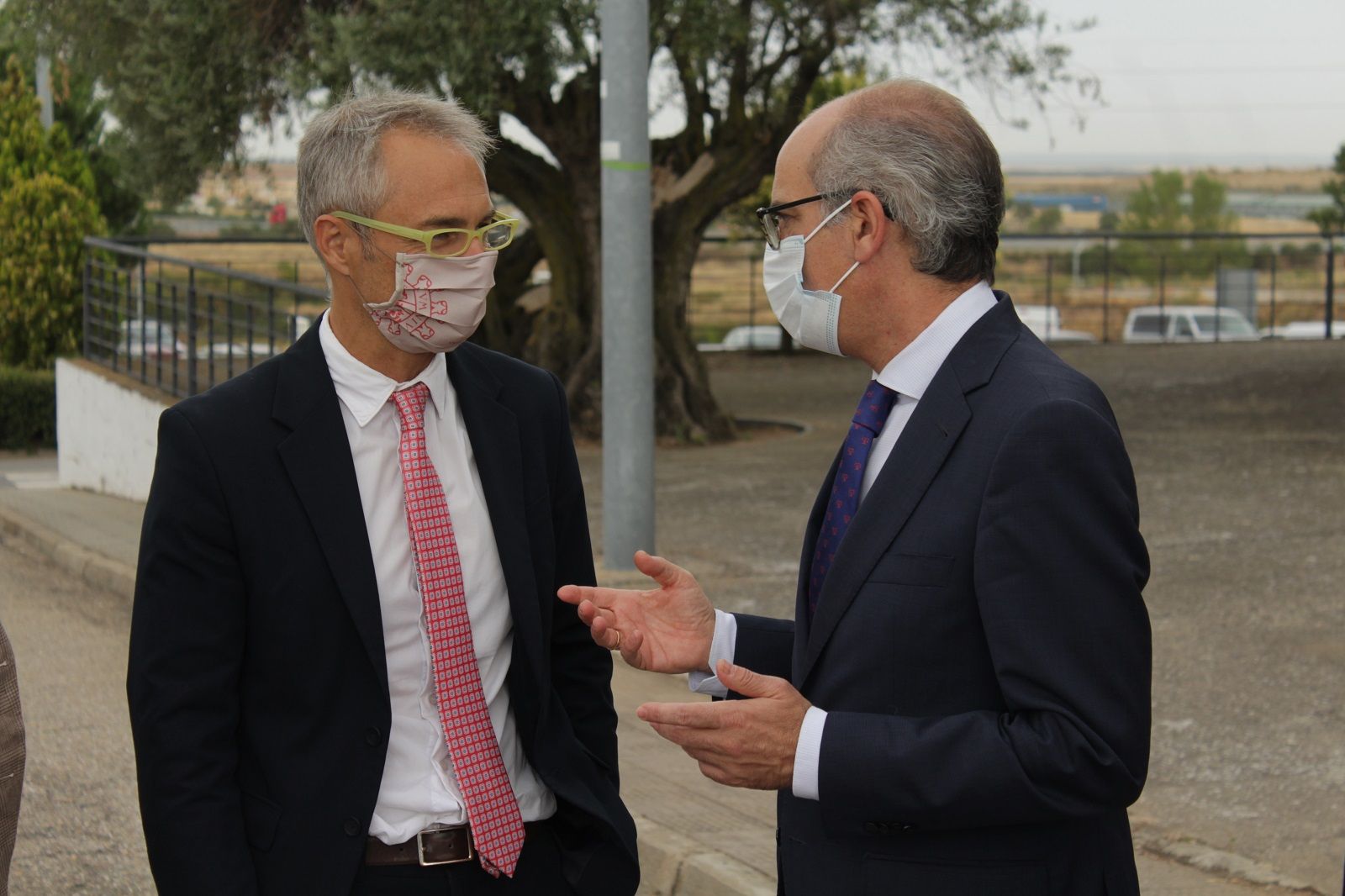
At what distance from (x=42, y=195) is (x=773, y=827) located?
1683 centimetres

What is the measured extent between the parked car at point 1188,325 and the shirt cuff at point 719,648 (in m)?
25.1

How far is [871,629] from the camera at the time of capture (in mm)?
2307

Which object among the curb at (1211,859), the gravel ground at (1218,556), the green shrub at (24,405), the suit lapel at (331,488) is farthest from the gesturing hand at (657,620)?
the green shrub at (24,405)

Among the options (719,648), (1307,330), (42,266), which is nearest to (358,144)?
(719,648)

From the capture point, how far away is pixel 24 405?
19.4 meters

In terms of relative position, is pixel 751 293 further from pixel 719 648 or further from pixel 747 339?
pixel 719 648

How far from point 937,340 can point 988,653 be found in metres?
0.49

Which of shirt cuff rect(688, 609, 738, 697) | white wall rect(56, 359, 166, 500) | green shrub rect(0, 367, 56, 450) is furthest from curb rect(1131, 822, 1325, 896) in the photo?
green shrub rect(0, 367, 56, 450)

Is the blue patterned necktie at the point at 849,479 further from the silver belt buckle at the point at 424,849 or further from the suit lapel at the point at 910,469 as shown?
the silver belt buckle at the point at 424,849

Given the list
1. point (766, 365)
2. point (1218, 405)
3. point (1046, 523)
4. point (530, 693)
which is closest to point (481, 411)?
point (530, 693)

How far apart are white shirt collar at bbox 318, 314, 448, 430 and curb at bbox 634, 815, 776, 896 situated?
7.32 ft

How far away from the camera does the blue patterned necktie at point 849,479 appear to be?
2482 mm

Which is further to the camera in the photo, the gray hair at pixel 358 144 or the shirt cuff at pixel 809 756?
the gray hair at pixel 358 144

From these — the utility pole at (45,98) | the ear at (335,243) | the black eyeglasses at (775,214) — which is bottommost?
the ear at (335,243)
